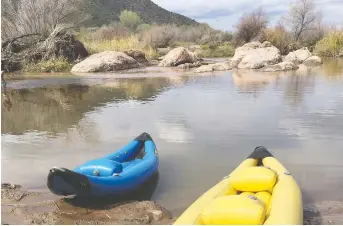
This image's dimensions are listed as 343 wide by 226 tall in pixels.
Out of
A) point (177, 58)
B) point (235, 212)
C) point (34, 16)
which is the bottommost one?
point (235, 212)

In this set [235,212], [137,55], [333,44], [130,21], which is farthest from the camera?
[130,21]

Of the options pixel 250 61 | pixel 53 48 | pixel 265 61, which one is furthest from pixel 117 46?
pixel 265 61

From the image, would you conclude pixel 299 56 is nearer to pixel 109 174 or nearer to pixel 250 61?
pixel 250 61

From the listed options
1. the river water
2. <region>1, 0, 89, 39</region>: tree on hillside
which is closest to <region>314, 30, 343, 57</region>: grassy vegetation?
the river water

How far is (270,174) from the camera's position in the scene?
4.57 meters

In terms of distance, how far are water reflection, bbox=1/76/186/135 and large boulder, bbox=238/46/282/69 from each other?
21.0ft

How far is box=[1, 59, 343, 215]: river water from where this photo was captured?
5.94m

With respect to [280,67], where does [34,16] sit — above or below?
above

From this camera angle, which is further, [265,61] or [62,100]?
[265,61]

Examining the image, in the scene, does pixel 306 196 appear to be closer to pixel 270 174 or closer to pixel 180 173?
pixel 270 174

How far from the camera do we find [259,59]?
22.5 meters

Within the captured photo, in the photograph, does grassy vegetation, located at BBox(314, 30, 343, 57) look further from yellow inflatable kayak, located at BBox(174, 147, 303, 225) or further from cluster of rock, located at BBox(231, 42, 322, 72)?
yellow inflatable kayak, located at BBox(174, 147, 303, 225)

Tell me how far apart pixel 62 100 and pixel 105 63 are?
9064 mm

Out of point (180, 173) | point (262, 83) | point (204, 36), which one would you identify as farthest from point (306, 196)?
point (204, 36)
